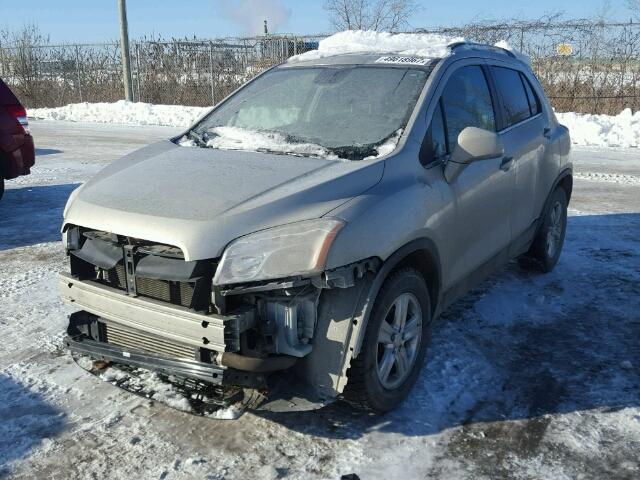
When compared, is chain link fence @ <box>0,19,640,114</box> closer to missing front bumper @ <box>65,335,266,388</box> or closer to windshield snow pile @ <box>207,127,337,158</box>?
windshield snow pile @ <box>207,127,337,158</box>

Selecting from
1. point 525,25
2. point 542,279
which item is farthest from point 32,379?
point 525,25

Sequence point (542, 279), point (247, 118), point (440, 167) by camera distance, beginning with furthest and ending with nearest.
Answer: point (542, 279) → point (247, 118) → point (440, 167)

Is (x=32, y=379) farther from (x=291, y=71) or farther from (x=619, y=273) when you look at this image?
(x=619, y=273)

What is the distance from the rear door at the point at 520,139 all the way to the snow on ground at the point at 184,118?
765 centimetres

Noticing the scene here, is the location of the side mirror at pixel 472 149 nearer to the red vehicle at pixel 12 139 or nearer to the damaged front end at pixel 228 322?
the damaged front end at pixel 228 322

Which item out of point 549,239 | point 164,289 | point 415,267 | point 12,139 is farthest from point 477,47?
point 12,139

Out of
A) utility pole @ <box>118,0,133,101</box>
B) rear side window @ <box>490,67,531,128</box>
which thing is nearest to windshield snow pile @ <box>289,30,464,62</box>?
rear side window @ <box>490,67,531,128</box>

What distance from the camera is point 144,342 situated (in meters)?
3.07

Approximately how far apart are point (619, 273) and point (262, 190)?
12.6ft

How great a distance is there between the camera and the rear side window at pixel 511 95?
15.4 feet

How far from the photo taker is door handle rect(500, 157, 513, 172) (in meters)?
4.30

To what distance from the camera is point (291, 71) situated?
448cm

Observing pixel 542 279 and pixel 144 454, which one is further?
pixel 542 279

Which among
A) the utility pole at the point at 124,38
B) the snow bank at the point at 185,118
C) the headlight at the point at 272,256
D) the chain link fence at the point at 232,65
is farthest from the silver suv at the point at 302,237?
the utility pole at the point at 124,38
